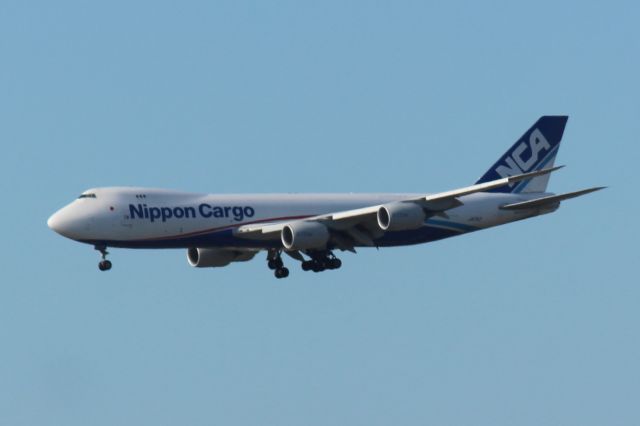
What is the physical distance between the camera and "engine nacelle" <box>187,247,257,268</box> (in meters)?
80.0

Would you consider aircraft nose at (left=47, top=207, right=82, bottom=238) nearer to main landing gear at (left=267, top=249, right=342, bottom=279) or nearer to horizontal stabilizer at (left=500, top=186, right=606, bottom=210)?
main landing gear at (left=267, top=249, right=342, bottom=279)

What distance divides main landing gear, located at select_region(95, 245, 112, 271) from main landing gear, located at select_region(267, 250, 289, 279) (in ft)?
31.6

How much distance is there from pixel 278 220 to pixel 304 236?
4.01 metres

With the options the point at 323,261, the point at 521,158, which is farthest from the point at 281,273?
the point at 521,158

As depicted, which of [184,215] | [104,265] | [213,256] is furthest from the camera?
[213,256]

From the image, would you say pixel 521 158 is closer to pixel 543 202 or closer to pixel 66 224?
pixel 543 202

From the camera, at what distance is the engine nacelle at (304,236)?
237ft

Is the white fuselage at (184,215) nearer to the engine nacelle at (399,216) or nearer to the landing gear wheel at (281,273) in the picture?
the landing gear wheel at (281,273)

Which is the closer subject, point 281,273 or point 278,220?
point 278,220

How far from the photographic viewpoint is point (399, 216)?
71.1 metres

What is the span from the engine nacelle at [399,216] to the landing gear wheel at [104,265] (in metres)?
13.7

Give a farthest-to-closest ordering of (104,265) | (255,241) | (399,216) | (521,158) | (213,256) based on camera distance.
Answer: (521,158), (213,256), (255,241), (104,265), (399,216)

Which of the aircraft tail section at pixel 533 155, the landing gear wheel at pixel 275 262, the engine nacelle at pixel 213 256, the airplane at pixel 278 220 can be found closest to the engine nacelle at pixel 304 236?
the airplane at pixel 278 220

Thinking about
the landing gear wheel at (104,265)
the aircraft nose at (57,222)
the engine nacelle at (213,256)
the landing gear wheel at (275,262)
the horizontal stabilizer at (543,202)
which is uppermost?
the horizontal stabilizer at (543,202)
